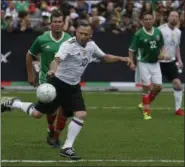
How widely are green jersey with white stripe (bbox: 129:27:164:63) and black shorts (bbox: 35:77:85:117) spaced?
16.9ft

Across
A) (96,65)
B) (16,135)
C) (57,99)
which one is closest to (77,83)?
(57,99)

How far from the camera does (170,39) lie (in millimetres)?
16094

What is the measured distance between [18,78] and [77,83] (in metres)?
12.7

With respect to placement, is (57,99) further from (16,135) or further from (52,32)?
(16,135)

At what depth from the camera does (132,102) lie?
61.8 ft

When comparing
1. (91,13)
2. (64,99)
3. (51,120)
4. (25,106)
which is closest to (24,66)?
(91,13)

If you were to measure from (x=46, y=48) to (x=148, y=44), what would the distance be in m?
4.52

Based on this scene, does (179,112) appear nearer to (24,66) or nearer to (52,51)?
(52,51)

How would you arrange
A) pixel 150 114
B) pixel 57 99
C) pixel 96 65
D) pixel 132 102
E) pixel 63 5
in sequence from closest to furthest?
pixel 57 99
pixel 150 114
pixel 132 102
pixel 96 65
pixel 63 5

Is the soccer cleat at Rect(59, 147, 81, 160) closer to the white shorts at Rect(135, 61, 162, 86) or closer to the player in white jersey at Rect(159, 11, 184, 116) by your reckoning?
the white shorts at Rect(135, 61, 162, 86)

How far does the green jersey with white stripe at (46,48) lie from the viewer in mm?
11266

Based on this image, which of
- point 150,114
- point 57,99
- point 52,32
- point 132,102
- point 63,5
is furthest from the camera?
point 63,5

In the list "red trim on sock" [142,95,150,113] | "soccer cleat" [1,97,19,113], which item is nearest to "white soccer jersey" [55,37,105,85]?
"soccer cleat" [1,97,19,113]

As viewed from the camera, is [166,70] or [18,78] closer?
[166,70]
